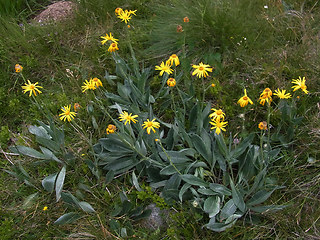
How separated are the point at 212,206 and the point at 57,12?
3023mm

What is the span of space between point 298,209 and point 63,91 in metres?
2.19

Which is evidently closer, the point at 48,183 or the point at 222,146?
the point at 222,146

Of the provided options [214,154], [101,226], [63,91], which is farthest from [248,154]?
[63,91]

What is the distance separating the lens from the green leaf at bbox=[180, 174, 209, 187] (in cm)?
218

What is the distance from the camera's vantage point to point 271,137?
2445 mm

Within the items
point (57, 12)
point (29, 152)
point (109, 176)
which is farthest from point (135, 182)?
point (57, 12)

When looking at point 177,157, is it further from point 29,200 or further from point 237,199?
point 29,200

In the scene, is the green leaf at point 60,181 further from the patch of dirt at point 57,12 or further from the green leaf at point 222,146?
the patch of dirt at point 57,12

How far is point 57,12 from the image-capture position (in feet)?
13.2

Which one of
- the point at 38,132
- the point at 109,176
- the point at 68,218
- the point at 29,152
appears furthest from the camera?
the point at 38,132

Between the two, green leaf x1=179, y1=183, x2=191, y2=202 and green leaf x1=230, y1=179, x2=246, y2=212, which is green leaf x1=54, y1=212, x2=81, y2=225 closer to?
green leaf x1=179, y1=183, x2=191, y2=202

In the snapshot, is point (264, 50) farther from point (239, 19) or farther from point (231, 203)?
point (231, 203)

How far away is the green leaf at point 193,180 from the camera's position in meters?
2.18

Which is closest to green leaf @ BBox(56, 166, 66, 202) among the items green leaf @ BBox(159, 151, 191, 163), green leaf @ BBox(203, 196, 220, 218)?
green leaf @ BBox(159, 151, 191, 163)
